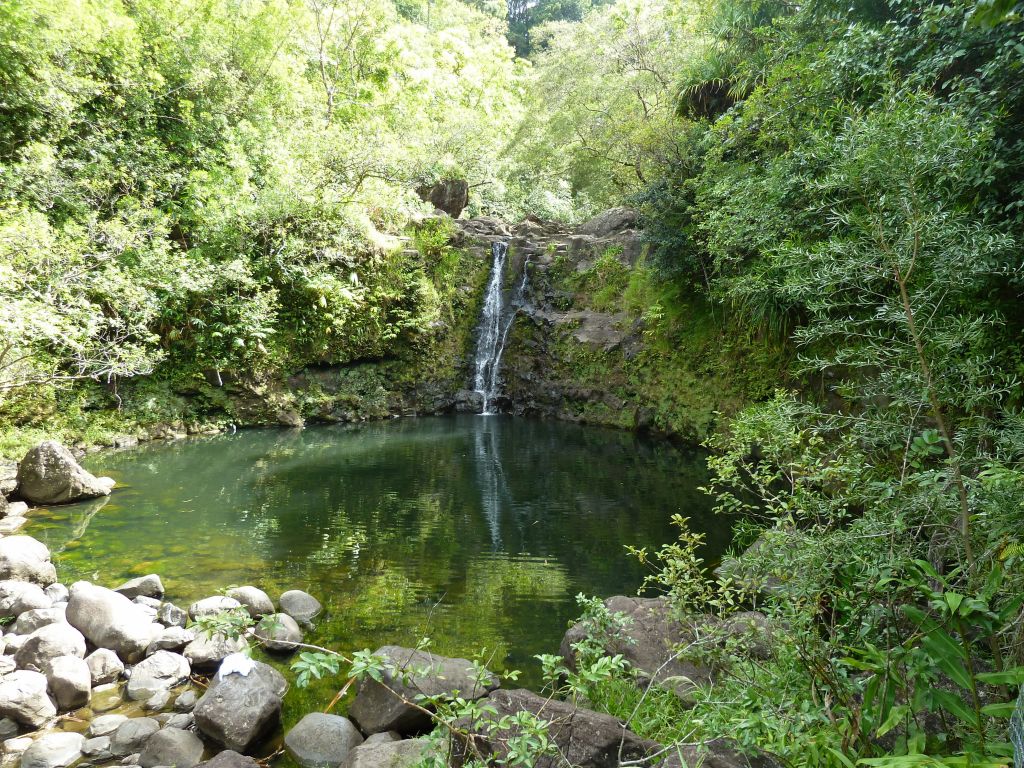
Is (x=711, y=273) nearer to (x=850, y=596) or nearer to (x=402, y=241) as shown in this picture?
(x=402, y=241)

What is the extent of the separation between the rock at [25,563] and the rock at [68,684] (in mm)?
1919

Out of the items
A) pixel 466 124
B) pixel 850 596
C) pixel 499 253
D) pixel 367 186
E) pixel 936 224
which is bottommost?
pixel 850 596

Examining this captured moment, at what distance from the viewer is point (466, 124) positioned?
2142 cm

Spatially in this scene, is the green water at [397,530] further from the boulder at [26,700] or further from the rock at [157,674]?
the boulder at [26,700]

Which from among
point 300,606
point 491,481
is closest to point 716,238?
point 491,481

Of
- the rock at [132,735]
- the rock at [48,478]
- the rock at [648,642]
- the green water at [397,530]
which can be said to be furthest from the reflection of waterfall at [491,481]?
the rock at [48,478]

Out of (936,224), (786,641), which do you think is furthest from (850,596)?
(936,224)

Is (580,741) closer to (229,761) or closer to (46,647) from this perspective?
(229,761)

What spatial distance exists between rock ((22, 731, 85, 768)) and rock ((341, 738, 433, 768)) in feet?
5.58

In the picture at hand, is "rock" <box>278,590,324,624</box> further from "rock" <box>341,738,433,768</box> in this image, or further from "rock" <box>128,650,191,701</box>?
"rock" <box>341,738,433,768</box>

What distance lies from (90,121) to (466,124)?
12604 mm

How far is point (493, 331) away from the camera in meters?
19.0

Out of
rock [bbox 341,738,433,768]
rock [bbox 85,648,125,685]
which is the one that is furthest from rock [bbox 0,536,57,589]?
rock [bbox 341,738,433,768]

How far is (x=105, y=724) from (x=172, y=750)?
2.27ft
